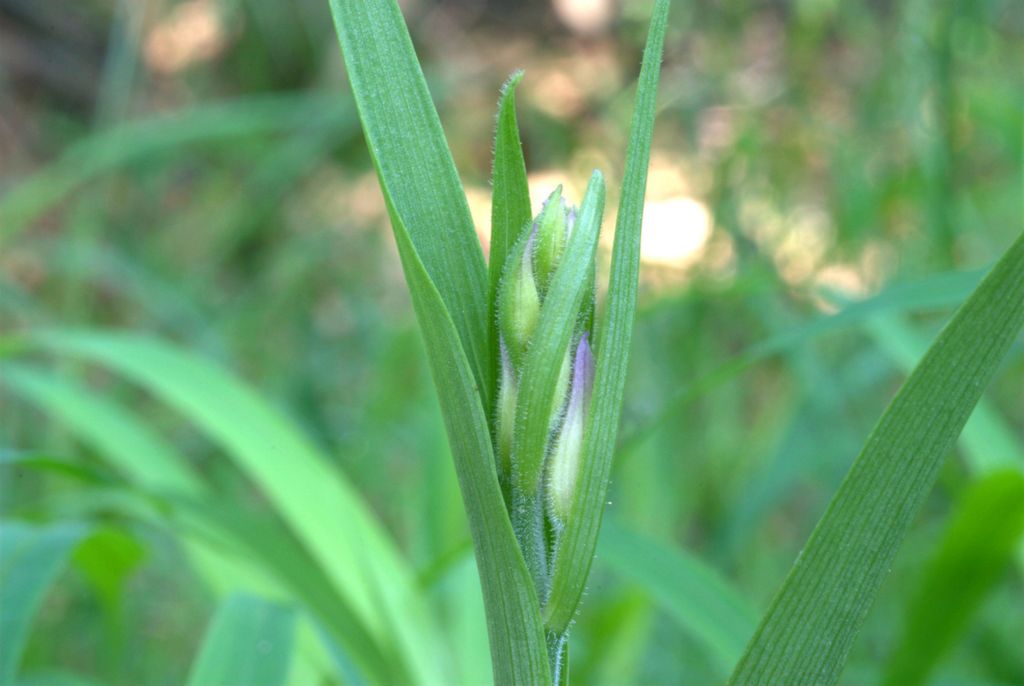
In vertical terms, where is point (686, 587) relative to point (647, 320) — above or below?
below

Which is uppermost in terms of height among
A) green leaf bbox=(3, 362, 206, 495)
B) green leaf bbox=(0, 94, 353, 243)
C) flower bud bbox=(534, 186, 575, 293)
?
green leaf bbox=(0, 94, 353, 243)

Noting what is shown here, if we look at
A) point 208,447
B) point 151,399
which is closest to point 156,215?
point 151,399

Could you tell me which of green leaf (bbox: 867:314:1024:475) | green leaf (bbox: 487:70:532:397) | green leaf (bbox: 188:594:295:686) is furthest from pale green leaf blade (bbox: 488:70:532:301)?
green leaf (bbox: 867:314:1024:475)

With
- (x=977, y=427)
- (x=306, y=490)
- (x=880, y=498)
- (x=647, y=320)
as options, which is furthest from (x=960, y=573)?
(x=647, y=320)

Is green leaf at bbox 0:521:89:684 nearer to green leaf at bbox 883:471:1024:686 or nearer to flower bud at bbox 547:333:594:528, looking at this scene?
flower bud at bbox 547:333:594:528

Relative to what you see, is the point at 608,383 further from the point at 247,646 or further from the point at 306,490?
the point at 306,490
